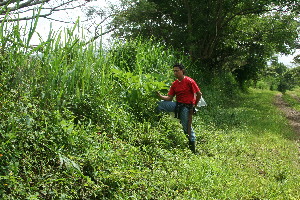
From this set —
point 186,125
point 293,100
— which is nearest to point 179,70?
point 186,125

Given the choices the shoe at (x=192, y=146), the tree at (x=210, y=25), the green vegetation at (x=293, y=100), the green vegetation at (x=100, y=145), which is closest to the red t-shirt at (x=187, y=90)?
the green vegetation at (x=100, y=145)

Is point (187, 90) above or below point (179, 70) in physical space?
below

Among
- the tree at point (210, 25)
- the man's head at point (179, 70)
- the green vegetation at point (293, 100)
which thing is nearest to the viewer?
the man's head at point (179, 70)

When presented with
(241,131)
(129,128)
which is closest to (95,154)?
(129,128)

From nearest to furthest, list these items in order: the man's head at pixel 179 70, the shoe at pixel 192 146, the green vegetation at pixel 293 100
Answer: the shoe at pixel 192 146 → the man's head at pixel 179 70 → the green vegetation at pixel 293 100

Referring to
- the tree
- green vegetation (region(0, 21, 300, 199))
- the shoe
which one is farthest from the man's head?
the tree

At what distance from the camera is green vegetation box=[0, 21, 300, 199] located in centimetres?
315

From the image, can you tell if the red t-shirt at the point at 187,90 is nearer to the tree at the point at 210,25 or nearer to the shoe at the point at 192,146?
the shoe at the point at 192,146

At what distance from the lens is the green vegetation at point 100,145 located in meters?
3.15

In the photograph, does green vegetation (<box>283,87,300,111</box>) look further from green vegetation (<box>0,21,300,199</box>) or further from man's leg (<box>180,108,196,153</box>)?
man's leg (<box>180,108,196,153</box>)

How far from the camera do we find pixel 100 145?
13.0 feet

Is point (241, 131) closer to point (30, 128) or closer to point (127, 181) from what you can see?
point (127, 181)

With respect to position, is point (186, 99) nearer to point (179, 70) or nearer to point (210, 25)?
point (179, 70)

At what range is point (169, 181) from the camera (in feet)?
13.8
